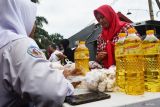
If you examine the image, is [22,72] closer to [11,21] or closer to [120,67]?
[11,21]

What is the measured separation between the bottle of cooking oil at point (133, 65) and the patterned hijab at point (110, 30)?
3.36ft

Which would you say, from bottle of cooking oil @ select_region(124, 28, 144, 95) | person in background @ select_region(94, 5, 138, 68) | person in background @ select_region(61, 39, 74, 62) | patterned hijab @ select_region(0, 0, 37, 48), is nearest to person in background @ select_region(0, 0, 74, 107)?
patterned hijab @ select_region(0, 0, 37, 48)

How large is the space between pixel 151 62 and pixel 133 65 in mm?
151

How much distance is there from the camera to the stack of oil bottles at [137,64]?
1569 millimetres

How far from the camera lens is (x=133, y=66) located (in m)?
1.62

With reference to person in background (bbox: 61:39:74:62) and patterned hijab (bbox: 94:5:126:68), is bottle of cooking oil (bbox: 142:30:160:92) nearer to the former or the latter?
patterned hijab (bbox: 94:5:126:68)

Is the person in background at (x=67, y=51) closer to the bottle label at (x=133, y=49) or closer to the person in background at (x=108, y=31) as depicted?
the person in background at (x=108, y=31)

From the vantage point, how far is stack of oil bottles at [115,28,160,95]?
157cm

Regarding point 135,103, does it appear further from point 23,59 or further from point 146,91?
point 23,59

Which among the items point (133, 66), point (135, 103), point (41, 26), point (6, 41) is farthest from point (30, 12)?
point (41, 26)

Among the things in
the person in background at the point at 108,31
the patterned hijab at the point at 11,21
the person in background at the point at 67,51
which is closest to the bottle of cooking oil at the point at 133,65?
the patterned hijab at the point at 11,21

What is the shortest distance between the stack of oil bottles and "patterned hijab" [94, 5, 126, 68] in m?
0.90

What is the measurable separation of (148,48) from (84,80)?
43 cm

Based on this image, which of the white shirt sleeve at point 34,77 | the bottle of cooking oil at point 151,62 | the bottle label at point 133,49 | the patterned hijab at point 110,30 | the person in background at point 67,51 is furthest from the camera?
the person in background at point 67,51
